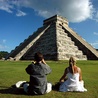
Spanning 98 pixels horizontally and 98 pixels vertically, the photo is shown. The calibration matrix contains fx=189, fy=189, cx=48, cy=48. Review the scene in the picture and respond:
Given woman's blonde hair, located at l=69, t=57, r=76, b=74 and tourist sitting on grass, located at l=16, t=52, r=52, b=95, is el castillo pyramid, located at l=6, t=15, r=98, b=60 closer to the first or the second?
woman's blonde hair, located at l=69, t=57, r=76, b=74

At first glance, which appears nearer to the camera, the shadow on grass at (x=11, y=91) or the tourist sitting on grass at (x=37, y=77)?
the tourist sitting on grass at (x=37, y=77)

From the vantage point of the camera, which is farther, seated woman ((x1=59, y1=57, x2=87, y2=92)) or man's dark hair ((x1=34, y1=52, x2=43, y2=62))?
seated woman ((x1=59, y1=57, x2=87, y2=92))

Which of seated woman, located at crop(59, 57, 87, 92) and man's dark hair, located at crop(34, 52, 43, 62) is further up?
man's dark hair, located at crop(34, 52, 43, 62)

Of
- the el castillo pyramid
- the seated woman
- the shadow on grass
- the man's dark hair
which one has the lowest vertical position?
the shadow on grass

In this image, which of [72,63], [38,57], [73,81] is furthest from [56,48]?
[38,57]

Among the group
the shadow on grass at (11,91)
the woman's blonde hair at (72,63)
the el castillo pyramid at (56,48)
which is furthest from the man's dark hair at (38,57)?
the el castillo pyramid at (56,48)

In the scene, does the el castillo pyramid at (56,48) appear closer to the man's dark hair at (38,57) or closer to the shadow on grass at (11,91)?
the shadow on grass at (11,91)

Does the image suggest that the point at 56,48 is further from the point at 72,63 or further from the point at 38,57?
the point at 38,57

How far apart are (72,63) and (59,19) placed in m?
35.1

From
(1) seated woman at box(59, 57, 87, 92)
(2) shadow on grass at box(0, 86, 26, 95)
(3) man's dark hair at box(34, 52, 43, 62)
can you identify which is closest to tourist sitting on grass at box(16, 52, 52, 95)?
(3) man's dark hair at box(34, 52, 43, 62)

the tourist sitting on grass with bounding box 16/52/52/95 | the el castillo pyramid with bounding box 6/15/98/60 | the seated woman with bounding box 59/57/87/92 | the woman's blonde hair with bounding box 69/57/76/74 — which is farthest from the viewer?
the el castillo pyramid with bounding box 6/15/98/60

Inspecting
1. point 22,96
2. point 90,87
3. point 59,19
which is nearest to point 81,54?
point 59,19

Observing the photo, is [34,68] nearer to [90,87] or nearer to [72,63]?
[72,63]

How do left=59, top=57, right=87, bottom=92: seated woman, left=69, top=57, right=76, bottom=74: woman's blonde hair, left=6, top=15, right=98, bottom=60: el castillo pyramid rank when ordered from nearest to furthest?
left=69, top=57, right=76, bottom=74: woman's blonde hair, left=59, top=57, right=87, bottom=92: seated woman, left=6, top=15, right=98, bottom=60: el castillo pyramid
